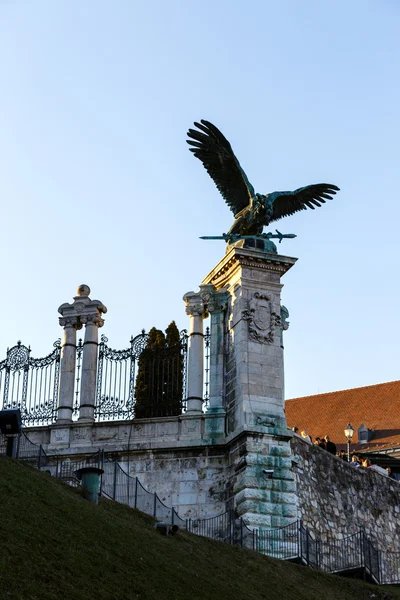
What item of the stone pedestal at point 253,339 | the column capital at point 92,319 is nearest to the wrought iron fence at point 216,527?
the stone pedestal at point 253,339

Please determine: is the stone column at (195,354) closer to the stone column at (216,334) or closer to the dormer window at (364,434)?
the stone column at (216,334)

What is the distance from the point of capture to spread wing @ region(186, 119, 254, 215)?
3422 cm

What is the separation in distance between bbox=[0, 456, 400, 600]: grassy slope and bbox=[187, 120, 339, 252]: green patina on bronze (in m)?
10.4

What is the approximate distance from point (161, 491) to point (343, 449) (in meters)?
33.3

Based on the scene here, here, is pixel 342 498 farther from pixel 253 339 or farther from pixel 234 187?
pixel 234 187

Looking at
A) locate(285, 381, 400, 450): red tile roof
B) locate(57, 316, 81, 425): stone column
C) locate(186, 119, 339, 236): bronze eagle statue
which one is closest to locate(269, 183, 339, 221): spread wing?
locate(186, 119, 339, 236): bronze eagle statue

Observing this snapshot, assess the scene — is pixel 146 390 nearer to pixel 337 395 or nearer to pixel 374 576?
pixel 374 576

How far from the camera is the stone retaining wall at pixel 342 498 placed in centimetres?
3247

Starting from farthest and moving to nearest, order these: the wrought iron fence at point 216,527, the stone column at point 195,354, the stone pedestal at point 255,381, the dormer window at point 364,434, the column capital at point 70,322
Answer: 1. the dormer window at point 364,434
2. the column capital at point 70,322
3. the stone column at point 195,354
4. the stone pedestal at point 255,381
5. the wrought iron fence at point 216,527

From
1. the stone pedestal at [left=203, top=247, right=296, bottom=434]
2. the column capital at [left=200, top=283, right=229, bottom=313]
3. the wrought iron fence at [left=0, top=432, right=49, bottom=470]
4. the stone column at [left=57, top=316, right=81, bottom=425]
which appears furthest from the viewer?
the column capital at [left=200, top=283, right=229, bottom=313]

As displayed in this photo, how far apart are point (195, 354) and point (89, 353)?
2.88 meters

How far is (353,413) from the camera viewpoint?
219 ft

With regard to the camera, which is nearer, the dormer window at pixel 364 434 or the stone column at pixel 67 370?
the stone column at pixel 67 370

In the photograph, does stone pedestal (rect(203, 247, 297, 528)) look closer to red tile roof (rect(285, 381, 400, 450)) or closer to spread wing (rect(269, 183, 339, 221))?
spread wing (rect(269, 183, 339, 221))
